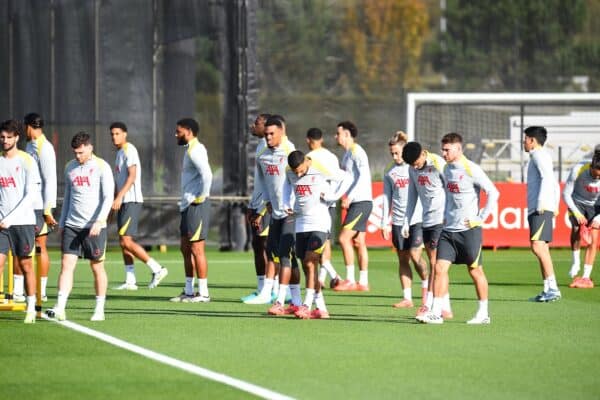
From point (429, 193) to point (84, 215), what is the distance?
391 centimetres

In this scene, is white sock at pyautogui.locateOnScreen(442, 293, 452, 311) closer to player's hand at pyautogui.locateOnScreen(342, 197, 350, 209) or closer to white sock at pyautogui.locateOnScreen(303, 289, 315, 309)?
white sock at pyautogui.locateOnScreen(303, 289, 315, 309)

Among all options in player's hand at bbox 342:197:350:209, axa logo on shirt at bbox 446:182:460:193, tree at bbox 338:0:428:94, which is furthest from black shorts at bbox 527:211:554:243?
tree at bbox 338:0:428:94

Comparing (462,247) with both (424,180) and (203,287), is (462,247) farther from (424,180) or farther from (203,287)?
(203,287)

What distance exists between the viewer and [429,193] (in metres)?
15.4

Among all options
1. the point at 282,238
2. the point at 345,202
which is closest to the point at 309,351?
the point at 282,238

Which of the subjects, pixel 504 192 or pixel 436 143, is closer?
pixel 504 192

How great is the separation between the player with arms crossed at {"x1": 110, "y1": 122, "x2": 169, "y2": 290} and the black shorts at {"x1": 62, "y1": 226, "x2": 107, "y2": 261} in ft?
12.6

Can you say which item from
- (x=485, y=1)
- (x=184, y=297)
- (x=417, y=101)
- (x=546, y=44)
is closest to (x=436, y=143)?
(x=417, y=101)

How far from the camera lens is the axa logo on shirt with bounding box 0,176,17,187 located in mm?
14188

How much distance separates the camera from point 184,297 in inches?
675

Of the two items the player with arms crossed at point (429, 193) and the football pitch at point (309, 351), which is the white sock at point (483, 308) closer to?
the football pitch at point (309, 351)

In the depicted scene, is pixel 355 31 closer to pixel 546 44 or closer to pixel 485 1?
pixel 546 44

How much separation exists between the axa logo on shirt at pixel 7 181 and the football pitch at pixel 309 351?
148 cm

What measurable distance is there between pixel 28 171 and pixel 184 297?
11.8ft
